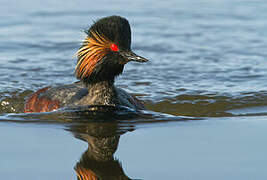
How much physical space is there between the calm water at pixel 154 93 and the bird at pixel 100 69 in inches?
16.8

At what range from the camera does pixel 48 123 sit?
27.8 ft

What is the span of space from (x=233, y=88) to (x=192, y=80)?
3.37 ft

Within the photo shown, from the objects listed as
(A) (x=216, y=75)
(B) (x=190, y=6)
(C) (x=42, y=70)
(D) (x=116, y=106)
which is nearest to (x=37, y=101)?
(D) (x=116, y=106)

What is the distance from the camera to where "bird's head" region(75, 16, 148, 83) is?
8805mm

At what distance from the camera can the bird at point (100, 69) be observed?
888 centimetres

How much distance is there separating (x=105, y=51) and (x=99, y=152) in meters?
2.51

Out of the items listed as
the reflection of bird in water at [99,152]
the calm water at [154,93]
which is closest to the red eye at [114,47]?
the calm water at [154,93]

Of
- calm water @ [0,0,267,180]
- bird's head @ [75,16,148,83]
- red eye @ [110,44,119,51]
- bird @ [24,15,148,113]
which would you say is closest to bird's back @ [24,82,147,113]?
bird @ [24,15,148,113]

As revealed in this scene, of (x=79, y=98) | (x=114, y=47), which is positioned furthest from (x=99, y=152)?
(x=79, y=98)

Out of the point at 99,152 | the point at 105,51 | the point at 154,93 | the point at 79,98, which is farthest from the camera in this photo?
the point at 154,93

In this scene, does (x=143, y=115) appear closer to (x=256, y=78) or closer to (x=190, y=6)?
(x=256, y=78)

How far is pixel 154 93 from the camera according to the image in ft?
41.4

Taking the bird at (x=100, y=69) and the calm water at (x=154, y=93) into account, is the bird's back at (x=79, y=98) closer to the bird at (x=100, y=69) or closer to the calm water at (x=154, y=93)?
the bird at (x=100, y=69)

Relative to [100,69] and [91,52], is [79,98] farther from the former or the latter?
[91,52]
